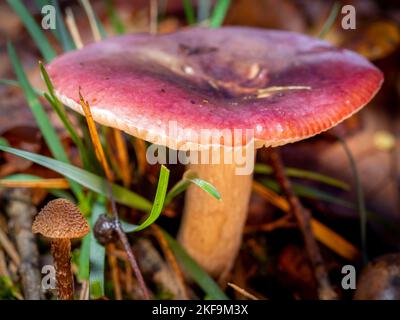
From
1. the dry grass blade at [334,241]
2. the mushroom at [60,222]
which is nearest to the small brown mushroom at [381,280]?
the dry grass blade at [334,241]

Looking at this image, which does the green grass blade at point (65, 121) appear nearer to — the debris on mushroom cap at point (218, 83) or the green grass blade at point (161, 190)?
the debris on mushroom cap at point (218, 83)

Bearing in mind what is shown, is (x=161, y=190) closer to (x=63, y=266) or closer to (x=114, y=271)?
(x=63, y=266)

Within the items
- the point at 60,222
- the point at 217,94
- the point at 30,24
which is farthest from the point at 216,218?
the point at 30,24

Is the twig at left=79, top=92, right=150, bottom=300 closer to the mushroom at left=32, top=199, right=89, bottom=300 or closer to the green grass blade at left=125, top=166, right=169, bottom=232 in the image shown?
the green grass blade at left=125, top=166, right=169, bottom=232

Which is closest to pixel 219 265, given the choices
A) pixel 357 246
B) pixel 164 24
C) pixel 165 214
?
pixel 165 214

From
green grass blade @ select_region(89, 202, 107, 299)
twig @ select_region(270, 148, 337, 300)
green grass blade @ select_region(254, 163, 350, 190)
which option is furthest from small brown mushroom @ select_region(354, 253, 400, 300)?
green grass blade @ select_region(89, 202, 107, 299)

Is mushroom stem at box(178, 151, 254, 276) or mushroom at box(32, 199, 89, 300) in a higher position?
mushroom at box(32, 199, 89, 300)

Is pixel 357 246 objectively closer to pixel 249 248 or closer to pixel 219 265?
pixel 249 248
